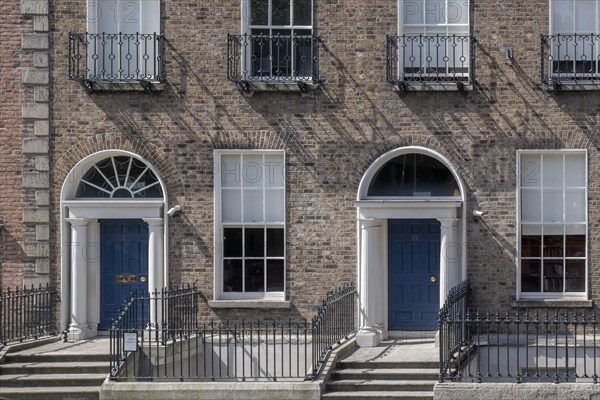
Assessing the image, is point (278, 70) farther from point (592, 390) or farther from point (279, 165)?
point (592, 390)

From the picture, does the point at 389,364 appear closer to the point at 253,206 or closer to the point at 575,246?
the point at 253,206

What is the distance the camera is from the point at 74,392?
1875cm

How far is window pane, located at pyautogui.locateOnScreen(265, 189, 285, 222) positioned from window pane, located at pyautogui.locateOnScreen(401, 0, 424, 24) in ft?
12.2

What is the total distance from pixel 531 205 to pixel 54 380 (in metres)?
8.54

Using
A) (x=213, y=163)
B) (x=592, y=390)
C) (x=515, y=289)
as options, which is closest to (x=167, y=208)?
(x=213, y=163)

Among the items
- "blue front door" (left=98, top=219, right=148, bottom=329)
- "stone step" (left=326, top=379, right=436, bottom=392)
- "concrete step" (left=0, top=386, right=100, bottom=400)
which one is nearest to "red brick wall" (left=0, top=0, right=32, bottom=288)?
"blue front door" (left=98, top=219, right=148, bottom=329)

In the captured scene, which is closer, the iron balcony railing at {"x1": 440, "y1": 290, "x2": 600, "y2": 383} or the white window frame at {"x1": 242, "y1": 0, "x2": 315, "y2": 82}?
the iron balcony railing at {"x1": 440, "y1": 290, "x2": 600, "y2": 383}

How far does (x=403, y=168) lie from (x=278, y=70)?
9.10 ft

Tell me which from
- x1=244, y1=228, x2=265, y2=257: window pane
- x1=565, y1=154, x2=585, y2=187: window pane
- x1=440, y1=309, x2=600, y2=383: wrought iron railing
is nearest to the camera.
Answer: x1=440, y1=309, x2=600, y2=383: wrought iron railing

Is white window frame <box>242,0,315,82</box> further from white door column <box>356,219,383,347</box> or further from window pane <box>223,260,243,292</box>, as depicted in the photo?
window pane <box>223,260,243,292</box>

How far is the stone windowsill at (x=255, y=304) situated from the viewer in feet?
69.1

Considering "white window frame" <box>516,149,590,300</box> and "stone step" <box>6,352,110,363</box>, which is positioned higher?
"white window frame" <box>516,149,590,300</box>

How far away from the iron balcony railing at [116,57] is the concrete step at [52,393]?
5.49 m

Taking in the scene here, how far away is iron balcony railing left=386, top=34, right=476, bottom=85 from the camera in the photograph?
827 inches
